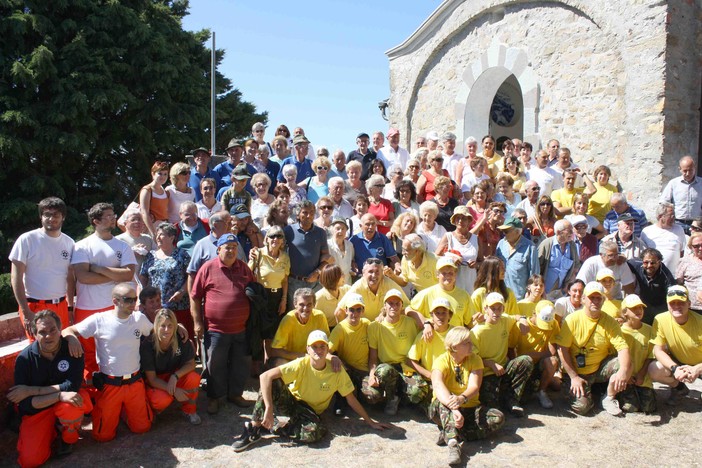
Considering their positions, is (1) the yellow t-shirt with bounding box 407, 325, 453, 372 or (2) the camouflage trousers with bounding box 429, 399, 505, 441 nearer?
(2) the camouflage trousers with bounding box 429, 399, 505, 441

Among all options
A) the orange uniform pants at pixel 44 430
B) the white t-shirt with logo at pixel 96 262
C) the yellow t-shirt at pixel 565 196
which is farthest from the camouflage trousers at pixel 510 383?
the white t-shirt with logo at pixel 96 262

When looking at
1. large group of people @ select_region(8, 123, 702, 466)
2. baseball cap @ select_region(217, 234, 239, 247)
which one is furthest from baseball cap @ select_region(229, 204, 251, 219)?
baseball cap @ select_region(217, 234, 239, 247)

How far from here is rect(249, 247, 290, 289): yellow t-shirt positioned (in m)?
5.35

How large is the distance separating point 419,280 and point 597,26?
5.76m

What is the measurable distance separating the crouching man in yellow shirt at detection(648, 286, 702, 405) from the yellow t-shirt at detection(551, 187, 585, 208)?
242cm

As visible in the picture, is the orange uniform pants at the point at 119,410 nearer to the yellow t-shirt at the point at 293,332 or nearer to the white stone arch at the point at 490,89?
the yellow t-shirt at the point at 293,332

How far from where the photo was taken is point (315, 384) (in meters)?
4.60

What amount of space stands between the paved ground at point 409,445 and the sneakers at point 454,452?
0.23 ft

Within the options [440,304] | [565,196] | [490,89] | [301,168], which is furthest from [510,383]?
[490,89]

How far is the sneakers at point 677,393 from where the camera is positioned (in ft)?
16.6

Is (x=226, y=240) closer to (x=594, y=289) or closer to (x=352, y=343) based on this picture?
(x=352, y=343)

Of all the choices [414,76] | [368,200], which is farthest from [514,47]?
[368,200]

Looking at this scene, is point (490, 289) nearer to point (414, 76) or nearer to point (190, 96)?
point (414, 76)

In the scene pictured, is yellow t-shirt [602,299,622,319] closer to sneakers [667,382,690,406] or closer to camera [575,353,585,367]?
camera [575,353,585,367]
